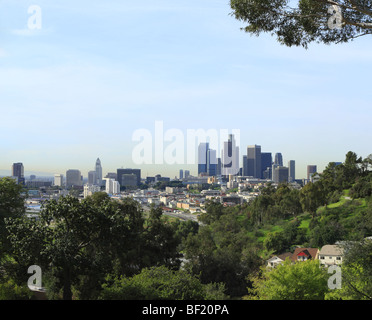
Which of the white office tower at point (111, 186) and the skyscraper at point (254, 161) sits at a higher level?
the skyscraper at point (254, 161)

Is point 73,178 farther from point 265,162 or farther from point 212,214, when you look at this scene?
point 265,162

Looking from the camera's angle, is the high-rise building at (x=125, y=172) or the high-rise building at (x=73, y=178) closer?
the high-rise building at (x=73, y=178)

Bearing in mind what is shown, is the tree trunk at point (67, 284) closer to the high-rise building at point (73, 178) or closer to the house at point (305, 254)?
the house at point (305, 254)

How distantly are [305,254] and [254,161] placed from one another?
259ft

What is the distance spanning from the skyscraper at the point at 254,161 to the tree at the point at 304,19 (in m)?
85.6

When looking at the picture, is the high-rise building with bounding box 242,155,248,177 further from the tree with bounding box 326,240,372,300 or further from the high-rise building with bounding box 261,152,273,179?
the tree with bounding box 326,240,372,300

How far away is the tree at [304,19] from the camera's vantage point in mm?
6531

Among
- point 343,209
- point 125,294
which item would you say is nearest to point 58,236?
point 125,294

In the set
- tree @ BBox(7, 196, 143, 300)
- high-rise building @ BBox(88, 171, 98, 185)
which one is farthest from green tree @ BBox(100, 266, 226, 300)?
high-rise building @ BBox(88, 171, 98, 185)

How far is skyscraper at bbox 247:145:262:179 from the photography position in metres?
93.3

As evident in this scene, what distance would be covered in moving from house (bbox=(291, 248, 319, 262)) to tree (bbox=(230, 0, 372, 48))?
1246 cm

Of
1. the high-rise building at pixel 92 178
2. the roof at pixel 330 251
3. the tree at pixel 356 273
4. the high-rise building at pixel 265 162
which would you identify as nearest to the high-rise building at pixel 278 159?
the high-rise building at pixel 265 162

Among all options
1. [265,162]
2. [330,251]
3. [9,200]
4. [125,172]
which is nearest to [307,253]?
[330,251]
